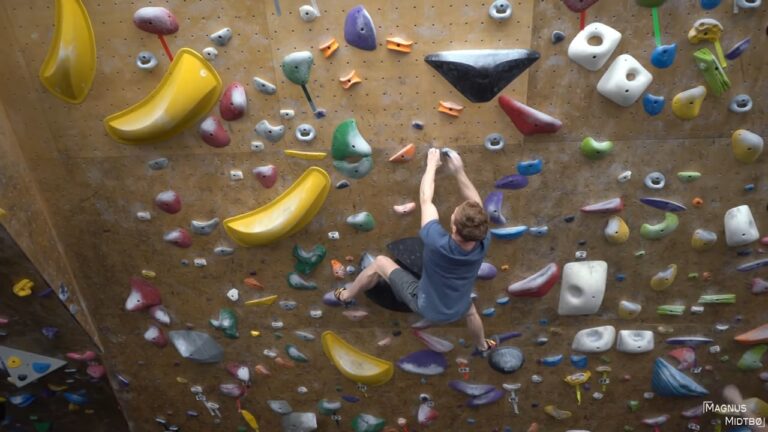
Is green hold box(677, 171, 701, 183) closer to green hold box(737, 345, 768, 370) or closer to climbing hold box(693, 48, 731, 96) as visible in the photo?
climbing hold box(693, 48, 731, 96)

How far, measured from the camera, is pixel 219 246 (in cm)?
319

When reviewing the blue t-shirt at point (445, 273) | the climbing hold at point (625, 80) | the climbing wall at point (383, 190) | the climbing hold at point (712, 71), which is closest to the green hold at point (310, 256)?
the climbing wall at point (383, 190)

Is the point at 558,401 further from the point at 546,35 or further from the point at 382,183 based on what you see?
the point at 546,35

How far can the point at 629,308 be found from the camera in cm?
324

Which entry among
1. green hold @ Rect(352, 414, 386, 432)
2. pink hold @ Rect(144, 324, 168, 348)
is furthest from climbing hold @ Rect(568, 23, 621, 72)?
pink hold @ Rect(144, 324, 168, 348)

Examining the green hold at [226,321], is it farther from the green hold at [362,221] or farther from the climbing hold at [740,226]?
the climbing hold at [740,226]

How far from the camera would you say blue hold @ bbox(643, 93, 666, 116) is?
2.69 m

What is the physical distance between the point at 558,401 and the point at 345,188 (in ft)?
6.67

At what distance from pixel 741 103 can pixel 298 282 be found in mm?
2479

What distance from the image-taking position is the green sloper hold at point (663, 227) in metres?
3.01

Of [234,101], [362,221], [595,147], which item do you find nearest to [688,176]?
[595,147]

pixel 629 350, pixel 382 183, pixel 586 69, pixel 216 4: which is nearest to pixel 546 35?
pixel 586 69

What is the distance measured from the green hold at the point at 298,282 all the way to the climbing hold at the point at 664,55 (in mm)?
2127

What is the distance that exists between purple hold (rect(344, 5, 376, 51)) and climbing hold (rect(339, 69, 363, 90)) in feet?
0.45
